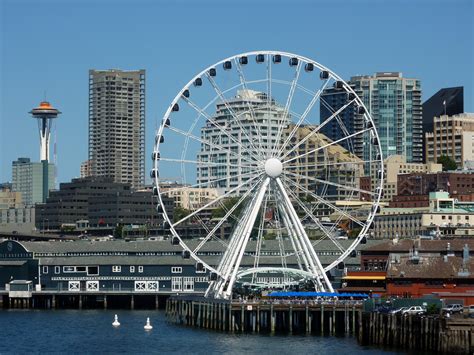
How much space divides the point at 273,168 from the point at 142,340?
16.7 meters

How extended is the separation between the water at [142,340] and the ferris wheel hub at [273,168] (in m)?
12.4

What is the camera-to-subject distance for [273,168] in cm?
11981

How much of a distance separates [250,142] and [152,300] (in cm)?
4713

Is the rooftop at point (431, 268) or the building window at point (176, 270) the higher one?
the rooftop at point (431, 268)

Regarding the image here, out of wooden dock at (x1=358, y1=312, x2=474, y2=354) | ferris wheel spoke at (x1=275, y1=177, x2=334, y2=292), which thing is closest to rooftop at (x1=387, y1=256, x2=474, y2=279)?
ferris wheel spoke at (x1=275, y1=177, x2=334, y2=292)

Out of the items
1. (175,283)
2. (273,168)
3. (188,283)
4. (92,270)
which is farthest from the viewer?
(92,270)

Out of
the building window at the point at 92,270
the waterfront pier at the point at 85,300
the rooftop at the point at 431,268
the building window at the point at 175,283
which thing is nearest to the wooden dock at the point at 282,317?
the rooftop at the point at 431,268

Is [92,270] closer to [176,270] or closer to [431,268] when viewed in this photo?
[176,270]

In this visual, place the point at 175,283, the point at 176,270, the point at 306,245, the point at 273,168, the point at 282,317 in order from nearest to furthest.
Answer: the point at 273,168 → the point at 282,317 → the point at 306,245 → the point at 175,283 → the point at 176,270

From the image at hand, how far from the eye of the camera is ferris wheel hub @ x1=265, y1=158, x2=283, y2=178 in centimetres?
11981

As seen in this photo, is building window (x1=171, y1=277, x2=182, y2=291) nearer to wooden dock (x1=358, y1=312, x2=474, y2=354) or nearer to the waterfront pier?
the waterfront pier

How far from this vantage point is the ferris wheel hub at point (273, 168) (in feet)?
393

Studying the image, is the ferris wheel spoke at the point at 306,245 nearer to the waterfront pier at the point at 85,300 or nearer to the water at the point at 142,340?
the water at the point at 142,340

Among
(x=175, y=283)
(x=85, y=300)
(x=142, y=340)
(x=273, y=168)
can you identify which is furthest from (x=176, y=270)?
(x=142, y=340)
